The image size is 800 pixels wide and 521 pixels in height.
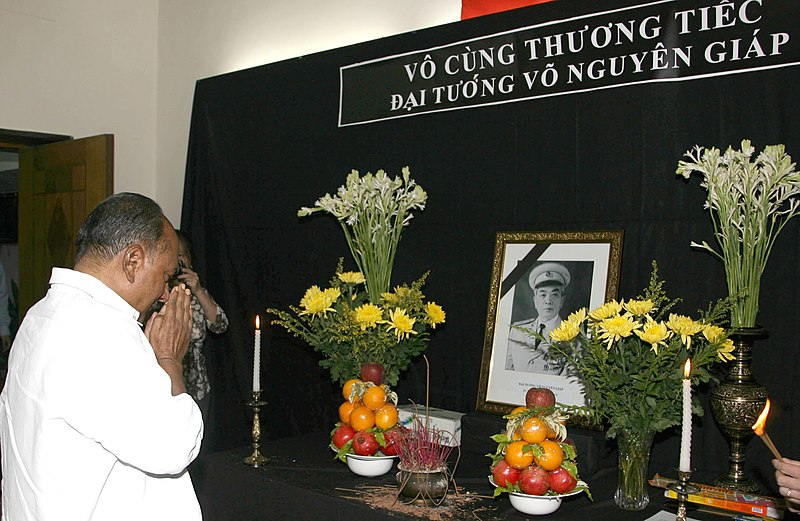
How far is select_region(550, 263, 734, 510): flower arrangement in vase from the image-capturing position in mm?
2029

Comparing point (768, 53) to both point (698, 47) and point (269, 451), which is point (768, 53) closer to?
point (698, 47)

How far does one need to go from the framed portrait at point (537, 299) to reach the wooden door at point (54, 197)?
2.53 m

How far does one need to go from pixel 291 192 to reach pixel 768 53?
2.34 metres

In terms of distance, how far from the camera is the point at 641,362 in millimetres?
2061

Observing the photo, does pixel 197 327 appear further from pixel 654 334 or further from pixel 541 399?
pixel 654 334

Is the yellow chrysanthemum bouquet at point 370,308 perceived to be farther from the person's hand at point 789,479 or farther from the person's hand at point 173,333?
the person's hand at point 789,479

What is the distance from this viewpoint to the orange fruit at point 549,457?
195 centimetres

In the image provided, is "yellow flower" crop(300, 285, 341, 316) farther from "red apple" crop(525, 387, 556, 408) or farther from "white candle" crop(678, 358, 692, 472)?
"white candle" crop(678, 358, 692, 472)

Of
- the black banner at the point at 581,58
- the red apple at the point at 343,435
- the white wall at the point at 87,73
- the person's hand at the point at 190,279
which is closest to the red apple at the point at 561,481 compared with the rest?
the red apple at the point at 343,435

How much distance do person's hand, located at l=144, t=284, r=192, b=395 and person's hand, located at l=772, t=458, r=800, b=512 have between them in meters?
1.43

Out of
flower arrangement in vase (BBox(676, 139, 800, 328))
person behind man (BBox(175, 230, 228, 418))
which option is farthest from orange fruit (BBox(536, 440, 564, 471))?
person behind man (BBox(175, 230, 228, 418))

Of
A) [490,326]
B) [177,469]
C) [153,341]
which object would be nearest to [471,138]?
[490,326]

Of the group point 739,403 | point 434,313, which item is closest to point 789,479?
point 739,403

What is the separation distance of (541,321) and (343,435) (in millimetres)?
853
